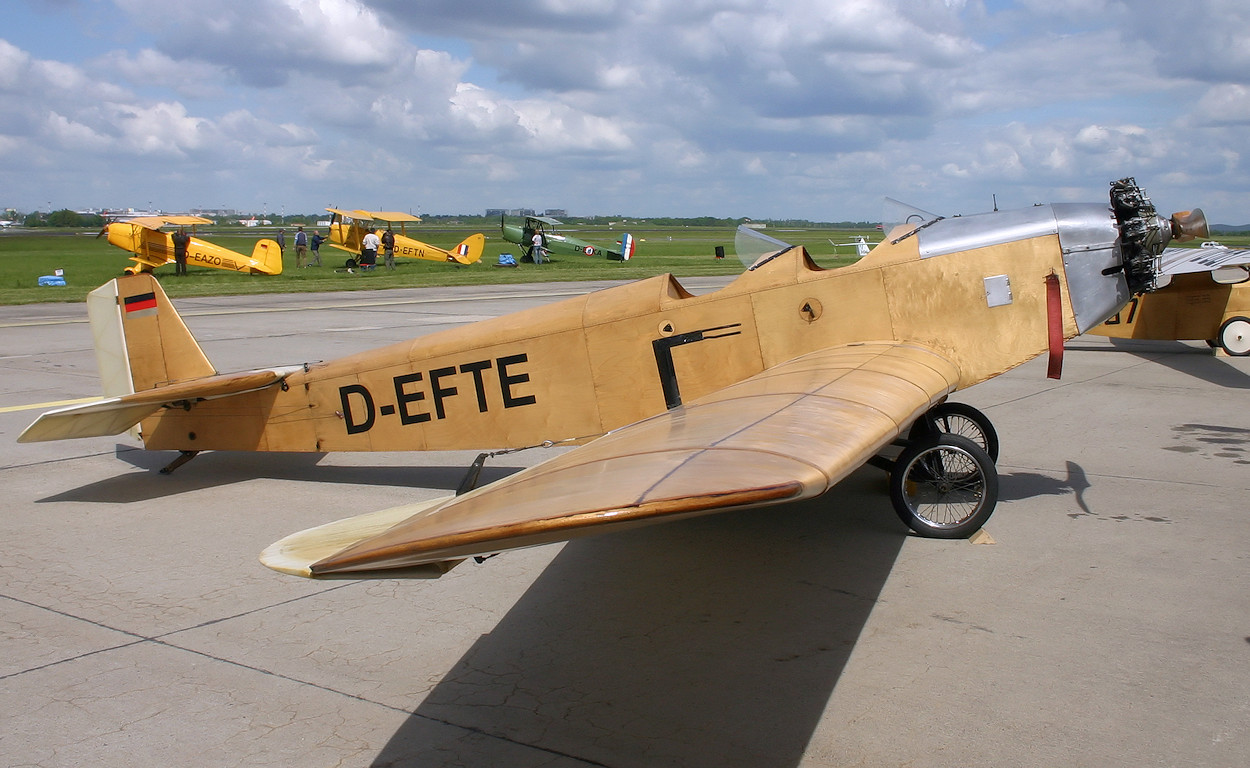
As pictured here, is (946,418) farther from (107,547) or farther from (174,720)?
(107,547)

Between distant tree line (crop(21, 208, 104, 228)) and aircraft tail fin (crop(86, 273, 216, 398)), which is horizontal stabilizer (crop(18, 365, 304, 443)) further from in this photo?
distant tree line (crop(21, 208, 104, 228))

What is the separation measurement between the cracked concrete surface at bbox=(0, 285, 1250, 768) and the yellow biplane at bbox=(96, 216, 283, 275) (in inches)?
1211

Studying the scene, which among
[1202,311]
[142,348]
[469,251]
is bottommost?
[1202,311]

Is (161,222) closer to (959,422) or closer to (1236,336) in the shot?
(1236,336)

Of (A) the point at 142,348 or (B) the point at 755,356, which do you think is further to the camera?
(A) the point at 142,348

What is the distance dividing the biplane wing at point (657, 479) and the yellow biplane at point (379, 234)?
3894cm

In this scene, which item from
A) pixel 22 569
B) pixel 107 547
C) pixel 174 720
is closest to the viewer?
pixel 174 720

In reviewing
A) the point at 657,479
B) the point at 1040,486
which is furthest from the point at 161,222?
the point at 657,479

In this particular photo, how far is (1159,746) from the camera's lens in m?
3.54

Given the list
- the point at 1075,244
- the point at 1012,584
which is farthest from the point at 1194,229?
the point at 1012,584

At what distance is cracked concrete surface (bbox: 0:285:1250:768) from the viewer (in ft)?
12.0

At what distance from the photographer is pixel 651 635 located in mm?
4668

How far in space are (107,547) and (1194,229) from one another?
8222mm

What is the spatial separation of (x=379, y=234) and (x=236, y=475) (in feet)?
130
